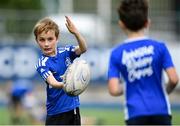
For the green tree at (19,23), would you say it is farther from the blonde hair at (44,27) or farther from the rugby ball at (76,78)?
the rugby ball at (76,78)

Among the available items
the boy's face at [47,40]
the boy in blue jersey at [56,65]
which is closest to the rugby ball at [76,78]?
the boy in blue jersey at [56,65]

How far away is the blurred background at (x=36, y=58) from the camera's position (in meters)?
20.7

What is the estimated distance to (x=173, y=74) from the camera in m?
7.60

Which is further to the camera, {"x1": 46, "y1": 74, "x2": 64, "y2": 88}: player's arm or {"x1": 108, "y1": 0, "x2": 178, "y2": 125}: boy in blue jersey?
{"x1": 46, "y1": 74, "x2": 64, "y2": 88}: player's arm

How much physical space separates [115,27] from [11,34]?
361 cm

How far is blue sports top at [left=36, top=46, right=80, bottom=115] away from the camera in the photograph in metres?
9.48

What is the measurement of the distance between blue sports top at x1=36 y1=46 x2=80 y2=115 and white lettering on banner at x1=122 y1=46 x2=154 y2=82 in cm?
190

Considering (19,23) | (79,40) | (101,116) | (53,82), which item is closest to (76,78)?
(53,82)

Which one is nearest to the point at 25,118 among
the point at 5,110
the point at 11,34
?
the point at 5,110

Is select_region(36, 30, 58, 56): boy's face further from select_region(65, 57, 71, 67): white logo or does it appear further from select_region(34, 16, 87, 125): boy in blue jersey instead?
select_region(65, 57, 71, 67): white logo

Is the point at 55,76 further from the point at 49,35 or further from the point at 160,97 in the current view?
the point at 160,97

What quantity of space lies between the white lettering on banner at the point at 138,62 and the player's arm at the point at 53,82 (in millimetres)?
1487

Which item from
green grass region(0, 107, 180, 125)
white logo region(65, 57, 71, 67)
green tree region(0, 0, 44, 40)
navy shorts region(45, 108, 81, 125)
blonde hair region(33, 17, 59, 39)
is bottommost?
green grass region(0, 107, 180, 125)

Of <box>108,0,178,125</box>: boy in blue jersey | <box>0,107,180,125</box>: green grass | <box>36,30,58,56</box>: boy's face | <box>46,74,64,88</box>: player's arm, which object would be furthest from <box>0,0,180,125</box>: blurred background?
<box>108,0,178,125</box>: boy in blue jersey
